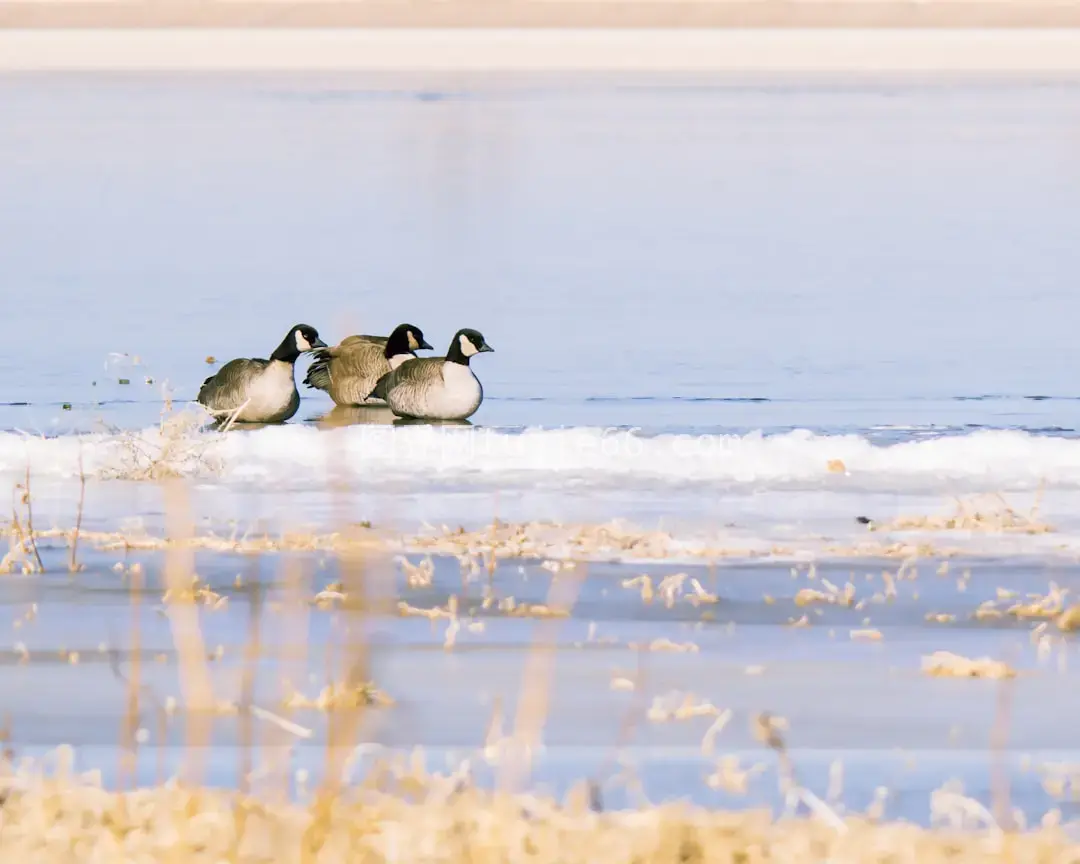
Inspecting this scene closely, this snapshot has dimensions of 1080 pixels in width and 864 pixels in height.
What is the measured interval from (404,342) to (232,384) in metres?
2.01

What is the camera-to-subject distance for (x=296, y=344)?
51.8 ft

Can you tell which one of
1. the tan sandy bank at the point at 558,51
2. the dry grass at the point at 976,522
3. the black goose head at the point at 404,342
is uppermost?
the tan sandy bank at the point at 558,51

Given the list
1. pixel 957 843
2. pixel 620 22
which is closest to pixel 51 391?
pixel 957 843

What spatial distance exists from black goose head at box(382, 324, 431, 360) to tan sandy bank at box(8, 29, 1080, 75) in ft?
274

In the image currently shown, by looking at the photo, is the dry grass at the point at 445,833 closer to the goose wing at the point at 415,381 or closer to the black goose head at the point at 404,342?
the goose wing at the point at 415,381

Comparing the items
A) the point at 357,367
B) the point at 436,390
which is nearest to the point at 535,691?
the point at 436,390

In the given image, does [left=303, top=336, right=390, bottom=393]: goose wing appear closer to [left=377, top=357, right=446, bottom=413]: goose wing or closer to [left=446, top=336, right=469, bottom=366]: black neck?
[left=377, top=357, right=446, bottom=413]: goose wing

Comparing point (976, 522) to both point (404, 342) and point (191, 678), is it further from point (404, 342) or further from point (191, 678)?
point (404, 342)

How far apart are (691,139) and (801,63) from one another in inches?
2333

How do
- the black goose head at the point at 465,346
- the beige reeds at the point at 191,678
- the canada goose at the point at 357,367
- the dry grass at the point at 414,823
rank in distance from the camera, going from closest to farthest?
the dry grass at the point at 414,823 < the beige reeds at the point at 191,678 < the black goose head at the point at 465,346 < the canada goose at the point at 357,367

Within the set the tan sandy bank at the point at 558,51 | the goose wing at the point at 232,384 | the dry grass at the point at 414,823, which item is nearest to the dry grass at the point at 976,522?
the dry grass at the point at 414,823

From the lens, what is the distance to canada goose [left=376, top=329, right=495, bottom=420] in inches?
594

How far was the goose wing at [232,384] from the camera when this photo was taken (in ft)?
49.0

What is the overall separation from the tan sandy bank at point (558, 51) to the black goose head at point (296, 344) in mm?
84266
